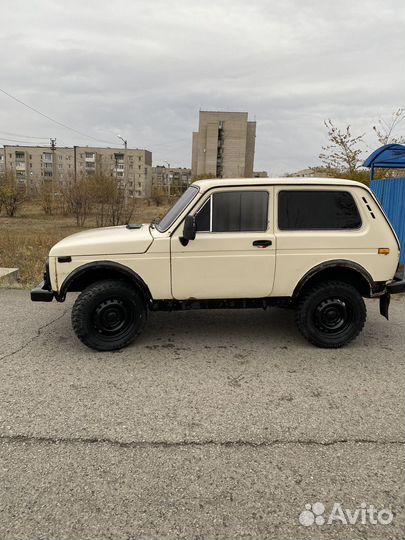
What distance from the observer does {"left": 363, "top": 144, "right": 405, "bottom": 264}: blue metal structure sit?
7512 mm

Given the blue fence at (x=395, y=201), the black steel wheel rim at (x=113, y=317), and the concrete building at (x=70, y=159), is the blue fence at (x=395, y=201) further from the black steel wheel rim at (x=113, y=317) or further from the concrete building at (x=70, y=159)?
the concrete building at (x=70, y=159)

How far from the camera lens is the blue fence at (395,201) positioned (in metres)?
7.48

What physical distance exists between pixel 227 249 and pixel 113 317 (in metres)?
1.41

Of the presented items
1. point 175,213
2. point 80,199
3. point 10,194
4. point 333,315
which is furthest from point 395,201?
point 10,194

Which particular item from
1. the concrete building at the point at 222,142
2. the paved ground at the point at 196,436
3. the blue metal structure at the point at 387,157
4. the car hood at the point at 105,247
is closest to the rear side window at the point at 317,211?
the paved ground at the point at 196,436

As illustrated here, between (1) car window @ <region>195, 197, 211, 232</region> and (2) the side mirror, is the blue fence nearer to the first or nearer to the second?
(1) car window @ <region>195, 197, 211, 232</region>

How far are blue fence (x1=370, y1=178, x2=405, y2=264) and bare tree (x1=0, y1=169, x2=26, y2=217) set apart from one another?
1094 inches

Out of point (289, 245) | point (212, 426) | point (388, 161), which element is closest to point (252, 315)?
point (289, 245)

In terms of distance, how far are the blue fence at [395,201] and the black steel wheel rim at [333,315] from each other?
4108 mm

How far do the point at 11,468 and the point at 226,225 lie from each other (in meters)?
2.75

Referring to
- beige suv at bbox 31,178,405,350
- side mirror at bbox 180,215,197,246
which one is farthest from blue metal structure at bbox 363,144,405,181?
side mirror at bbox 180,215,197,246

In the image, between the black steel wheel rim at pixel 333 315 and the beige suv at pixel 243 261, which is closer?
the beige suv at pixel 243 261

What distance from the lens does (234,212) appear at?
12.9ft

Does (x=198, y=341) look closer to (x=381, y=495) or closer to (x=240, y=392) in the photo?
(x=240, y=392)
